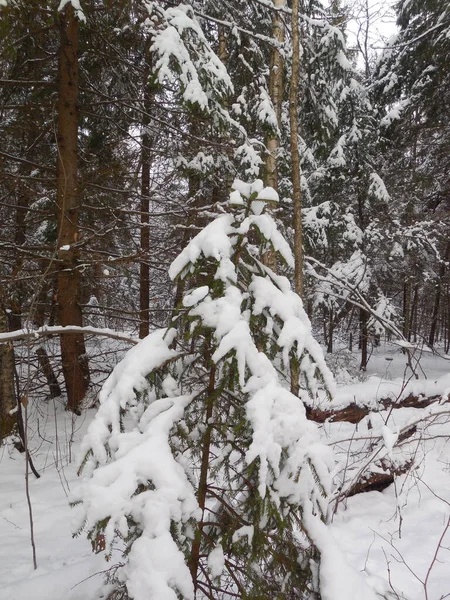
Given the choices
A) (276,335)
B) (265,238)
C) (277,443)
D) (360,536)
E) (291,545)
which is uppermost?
(265,238)

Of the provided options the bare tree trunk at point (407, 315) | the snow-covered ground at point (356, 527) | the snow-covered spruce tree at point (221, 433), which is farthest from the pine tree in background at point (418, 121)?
the snow-covered spruce tree at point (221, 433)

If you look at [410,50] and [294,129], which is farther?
[410,50]

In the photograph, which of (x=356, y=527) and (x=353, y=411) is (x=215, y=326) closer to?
(x=356, y=527)

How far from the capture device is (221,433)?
173 cm

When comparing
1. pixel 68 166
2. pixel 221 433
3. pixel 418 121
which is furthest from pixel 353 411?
pixel 418 121

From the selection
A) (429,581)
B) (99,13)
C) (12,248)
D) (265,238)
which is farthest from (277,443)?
(99,13)

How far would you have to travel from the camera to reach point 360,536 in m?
3.49

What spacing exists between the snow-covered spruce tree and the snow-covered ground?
0.48m

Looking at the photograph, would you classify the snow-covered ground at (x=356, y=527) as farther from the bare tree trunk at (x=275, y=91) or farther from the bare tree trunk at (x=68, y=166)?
the bare tree trunk at (x=275, y=91)

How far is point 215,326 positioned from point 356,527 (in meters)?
3.22

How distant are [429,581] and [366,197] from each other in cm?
1072

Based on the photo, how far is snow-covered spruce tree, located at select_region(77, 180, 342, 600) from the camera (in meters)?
1.34

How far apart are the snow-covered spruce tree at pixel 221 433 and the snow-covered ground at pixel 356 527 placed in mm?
476

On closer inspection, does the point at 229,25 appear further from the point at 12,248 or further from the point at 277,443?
the point at 277,443
